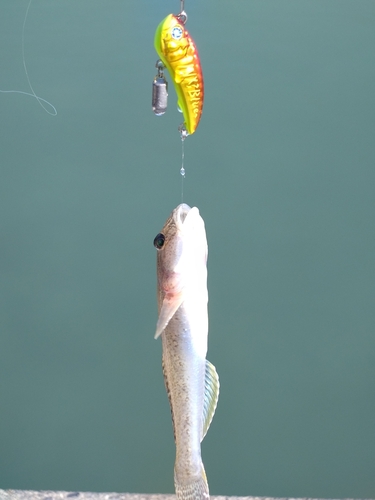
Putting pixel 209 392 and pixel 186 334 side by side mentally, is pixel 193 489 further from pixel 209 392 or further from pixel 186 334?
pixel 186 334

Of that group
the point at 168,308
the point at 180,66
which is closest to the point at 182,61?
the point at 180,66

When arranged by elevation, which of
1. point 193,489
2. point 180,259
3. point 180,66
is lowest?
point 193,489

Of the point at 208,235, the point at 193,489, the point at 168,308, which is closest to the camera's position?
the point at 168,308

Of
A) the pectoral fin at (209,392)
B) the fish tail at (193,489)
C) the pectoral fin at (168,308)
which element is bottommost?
the fish tail at (193,489)

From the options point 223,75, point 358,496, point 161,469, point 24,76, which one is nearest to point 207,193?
point 223,75

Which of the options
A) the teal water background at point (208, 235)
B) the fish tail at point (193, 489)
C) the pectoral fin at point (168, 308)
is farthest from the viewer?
the teal water background at point (208, 235)

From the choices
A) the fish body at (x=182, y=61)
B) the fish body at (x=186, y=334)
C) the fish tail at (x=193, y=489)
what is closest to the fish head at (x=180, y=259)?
the fish body at (x=186, y=334)

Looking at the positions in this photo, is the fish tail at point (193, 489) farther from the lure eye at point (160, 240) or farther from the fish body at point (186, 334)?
the lure eye at point (160, 240)
